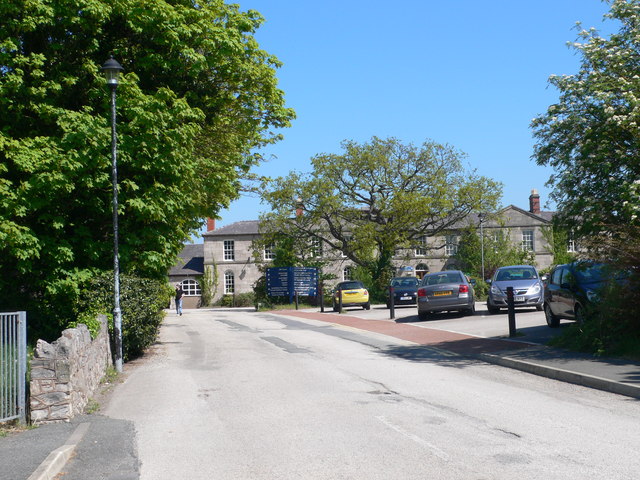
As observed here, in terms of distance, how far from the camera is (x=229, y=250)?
218 feet

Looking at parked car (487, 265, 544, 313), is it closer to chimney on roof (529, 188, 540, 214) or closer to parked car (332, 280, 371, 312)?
parked car (332, 280, 371, 312)

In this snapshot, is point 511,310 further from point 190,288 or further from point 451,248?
point 190,288

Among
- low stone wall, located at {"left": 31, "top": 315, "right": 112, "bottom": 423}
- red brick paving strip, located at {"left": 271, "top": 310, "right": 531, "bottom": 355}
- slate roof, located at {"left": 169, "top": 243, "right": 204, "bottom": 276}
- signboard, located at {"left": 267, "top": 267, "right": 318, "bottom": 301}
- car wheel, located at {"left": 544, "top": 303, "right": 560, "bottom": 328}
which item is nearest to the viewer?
low stone wall, located at {"left": 31, "top": 315, "right": 112, "bottom": 423}

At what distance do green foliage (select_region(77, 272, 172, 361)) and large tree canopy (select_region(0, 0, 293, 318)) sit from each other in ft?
1.79

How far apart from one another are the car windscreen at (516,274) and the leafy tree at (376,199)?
1013 inches

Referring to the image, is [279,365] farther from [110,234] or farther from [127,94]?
[127,94]

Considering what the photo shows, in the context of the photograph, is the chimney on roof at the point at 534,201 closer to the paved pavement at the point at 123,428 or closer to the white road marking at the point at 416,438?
the paved pavement at the point at 123,428

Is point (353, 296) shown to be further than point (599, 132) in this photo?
Yes

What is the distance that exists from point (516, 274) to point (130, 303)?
14013 millimetres

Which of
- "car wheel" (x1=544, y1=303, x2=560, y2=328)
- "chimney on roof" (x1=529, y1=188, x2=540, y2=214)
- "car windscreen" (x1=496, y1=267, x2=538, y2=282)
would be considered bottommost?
"car wheel" (x1=544, y1=303, x2=560, y2=328)

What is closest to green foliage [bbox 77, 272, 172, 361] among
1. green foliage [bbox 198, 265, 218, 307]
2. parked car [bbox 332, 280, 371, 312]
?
parked car [bbox 332, 280, 371, 312]

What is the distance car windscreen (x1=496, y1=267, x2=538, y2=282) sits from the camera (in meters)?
23.5

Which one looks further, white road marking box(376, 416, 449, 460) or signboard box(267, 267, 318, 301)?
Answer: signboard box(267, 267, 318, 301)

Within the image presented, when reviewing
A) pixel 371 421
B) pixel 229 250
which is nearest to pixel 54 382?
pixel 371 421
